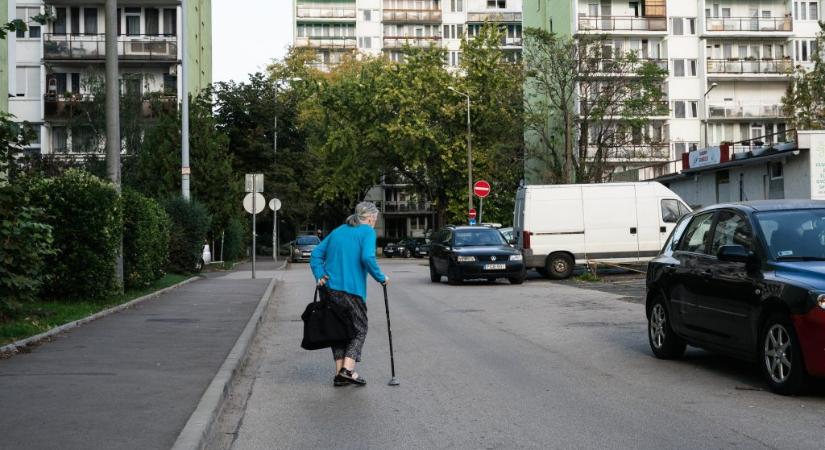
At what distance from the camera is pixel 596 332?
539 inches

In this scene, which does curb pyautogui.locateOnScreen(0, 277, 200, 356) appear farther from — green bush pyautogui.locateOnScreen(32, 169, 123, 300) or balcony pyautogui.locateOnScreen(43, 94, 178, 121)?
balcony pyautogui.locateOnScreen(43, 94, 178, 121)

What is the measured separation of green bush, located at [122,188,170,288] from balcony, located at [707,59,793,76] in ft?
171

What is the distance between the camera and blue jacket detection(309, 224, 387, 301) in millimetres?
9180

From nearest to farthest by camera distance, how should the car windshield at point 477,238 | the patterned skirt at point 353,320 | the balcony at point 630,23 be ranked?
the patterned skirt at point 353,320, the car windshield at point 477,238, the balcony at point 630,23

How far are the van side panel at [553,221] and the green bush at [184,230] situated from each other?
33.1 feet

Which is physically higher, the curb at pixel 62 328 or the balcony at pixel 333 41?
the balcony at pixel 333 41

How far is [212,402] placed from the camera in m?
7.58

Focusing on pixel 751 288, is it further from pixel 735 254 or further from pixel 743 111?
pixel 743 111

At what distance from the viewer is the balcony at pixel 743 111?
65.9 meters

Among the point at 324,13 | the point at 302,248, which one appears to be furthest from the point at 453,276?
the point at 324,13

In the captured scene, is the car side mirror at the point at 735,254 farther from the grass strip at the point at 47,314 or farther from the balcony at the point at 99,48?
the balcony at the point at 99,48

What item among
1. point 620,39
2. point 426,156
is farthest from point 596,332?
point 620,39

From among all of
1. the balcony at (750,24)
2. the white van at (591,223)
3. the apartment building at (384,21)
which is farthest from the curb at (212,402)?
the apartment building at (384,21)

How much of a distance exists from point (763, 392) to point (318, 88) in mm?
49258
